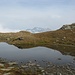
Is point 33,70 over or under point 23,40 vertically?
under

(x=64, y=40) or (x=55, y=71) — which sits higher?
(x=64, y=40)

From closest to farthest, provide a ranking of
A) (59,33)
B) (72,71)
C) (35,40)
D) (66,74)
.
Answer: (66,74) < (72,71) < (35,40) < (59,33)

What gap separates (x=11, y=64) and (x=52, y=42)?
221 feet

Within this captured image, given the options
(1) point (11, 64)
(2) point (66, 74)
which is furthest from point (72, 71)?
(1) point (11, 64)

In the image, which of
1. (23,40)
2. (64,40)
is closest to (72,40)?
(64,40)

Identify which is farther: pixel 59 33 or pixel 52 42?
pixel 59 33

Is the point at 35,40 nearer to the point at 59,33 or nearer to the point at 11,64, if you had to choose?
the point at 59,33

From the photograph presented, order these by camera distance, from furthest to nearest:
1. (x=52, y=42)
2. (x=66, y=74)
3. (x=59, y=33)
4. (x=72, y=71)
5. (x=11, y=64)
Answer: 1. (x=59, y=33)
2. (x=52, y=42)
3. (x=11, y=64)
4. (x=72, y=71)
5. (x=66, y=74)

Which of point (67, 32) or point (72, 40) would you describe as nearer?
point (72, 40)

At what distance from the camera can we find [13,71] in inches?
1773

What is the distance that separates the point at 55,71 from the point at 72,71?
148 inches

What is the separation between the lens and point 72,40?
120062mm

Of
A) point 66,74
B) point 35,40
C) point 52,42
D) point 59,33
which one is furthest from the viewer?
point 59,33

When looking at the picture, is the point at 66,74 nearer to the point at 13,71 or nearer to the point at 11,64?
the point at 13,71
